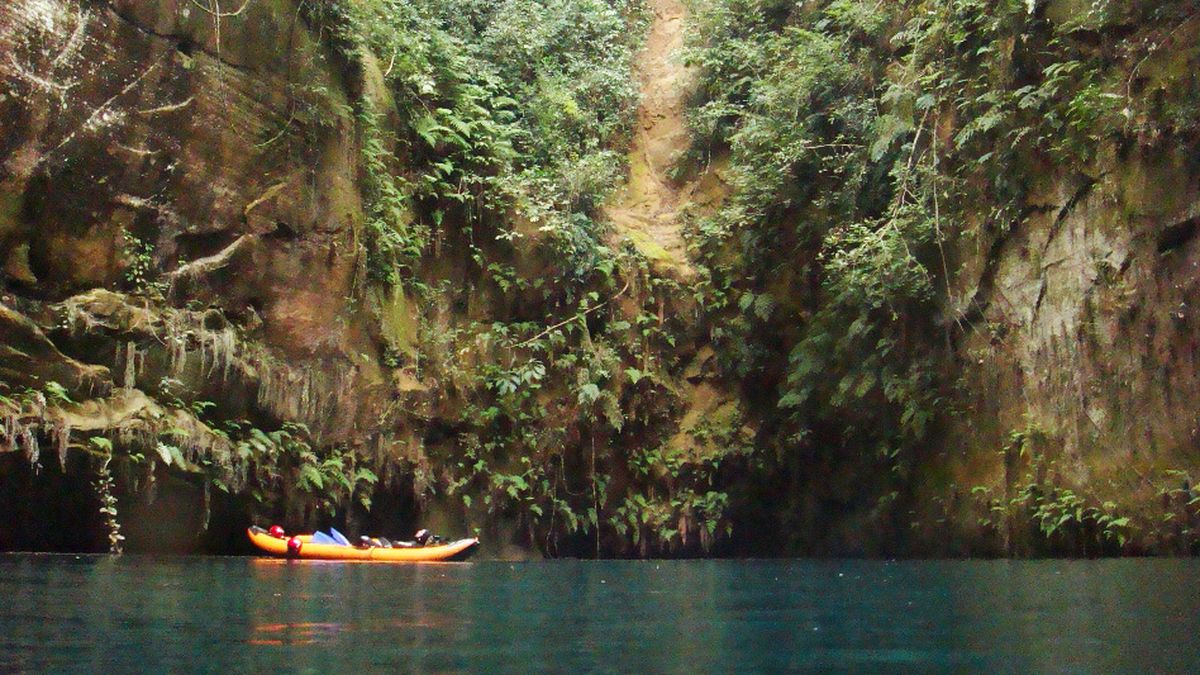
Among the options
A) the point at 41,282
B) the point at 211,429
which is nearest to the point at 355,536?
the point at 211,429

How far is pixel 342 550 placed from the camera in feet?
42.5

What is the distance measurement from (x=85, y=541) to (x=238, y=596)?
22.5ft

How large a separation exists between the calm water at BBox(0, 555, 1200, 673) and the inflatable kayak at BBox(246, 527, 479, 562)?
3.94m

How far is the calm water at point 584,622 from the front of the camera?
12.1ft

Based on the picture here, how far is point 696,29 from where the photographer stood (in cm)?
2181

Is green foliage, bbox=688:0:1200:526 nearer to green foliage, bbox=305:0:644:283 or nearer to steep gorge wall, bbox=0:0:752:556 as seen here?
steep gorge wall, bbox=0:0:752:556

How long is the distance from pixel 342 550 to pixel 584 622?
8519 mm

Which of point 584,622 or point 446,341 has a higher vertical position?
Answer: point 446,341

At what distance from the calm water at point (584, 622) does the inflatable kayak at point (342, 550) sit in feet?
12.9

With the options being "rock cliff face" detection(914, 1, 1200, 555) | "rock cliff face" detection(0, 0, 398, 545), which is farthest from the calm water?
"rock cliff face" detection(914, 1, 1200, 555)

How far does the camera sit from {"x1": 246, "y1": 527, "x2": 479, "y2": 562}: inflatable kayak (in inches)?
504

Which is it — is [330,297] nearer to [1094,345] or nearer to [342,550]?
[342,550]

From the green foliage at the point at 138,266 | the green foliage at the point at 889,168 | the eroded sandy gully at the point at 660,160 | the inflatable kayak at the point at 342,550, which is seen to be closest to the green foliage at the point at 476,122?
the eroded sandy gully at the point at 660,160

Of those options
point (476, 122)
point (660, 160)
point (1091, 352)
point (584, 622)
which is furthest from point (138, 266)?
point (1091, 352)
